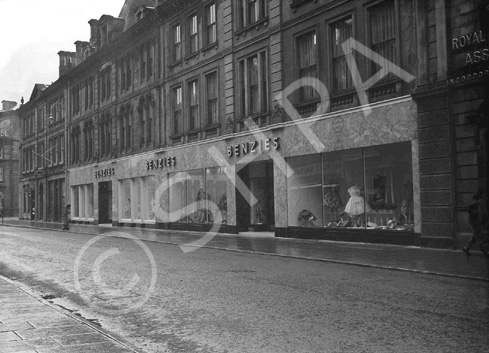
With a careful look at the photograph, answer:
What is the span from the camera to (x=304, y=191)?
21.3 meters

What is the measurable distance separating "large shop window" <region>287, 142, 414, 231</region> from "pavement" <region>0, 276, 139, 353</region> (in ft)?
40.2

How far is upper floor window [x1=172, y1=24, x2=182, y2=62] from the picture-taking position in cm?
2992

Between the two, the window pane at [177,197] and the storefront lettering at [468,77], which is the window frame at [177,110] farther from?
the storefront lettering at [468,77]

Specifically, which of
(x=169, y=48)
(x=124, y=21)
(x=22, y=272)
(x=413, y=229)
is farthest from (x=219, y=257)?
(x=124, y=21)

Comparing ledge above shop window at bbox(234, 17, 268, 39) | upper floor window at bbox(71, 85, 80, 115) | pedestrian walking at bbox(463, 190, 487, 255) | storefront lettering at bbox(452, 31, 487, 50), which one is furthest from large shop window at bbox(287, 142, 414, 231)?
upper floor window at bbox(71, 85, 80, 115)

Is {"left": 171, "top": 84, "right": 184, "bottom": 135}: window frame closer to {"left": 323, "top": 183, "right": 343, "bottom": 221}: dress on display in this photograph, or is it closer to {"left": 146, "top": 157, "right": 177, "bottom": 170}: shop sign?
{"left": 146, "top": 157, "right": 177, "bottom": 170}: shop sign

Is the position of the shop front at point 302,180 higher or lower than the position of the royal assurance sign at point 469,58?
lower

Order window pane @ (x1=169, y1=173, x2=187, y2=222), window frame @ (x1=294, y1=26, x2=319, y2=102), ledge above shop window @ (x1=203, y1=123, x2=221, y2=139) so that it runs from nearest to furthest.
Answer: window frame @ (x1=294, y1=26, x2=319, y2=102) → ledge above shop window @ (x1=203, y1=123, x2=221, y2=139) → window pane @ (x1=169, y1=173, x2=187, y2=222)

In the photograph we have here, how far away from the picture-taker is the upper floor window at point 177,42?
29922mm

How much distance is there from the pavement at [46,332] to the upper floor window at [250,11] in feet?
→ 60.5

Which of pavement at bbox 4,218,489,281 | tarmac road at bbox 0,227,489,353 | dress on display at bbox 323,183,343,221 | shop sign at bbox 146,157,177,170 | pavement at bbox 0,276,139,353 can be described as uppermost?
shop sign at bbox 146,157,177,170

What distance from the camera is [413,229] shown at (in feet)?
55.3

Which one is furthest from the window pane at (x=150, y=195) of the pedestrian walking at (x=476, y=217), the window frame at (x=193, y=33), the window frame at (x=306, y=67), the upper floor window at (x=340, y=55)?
the pedestrian walking at (x=476, y=217)

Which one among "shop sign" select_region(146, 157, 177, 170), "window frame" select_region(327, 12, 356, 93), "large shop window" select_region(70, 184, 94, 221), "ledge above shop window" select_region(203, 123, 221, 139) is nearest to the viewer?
"window frame" select_region(327, 12, 356, 93)
